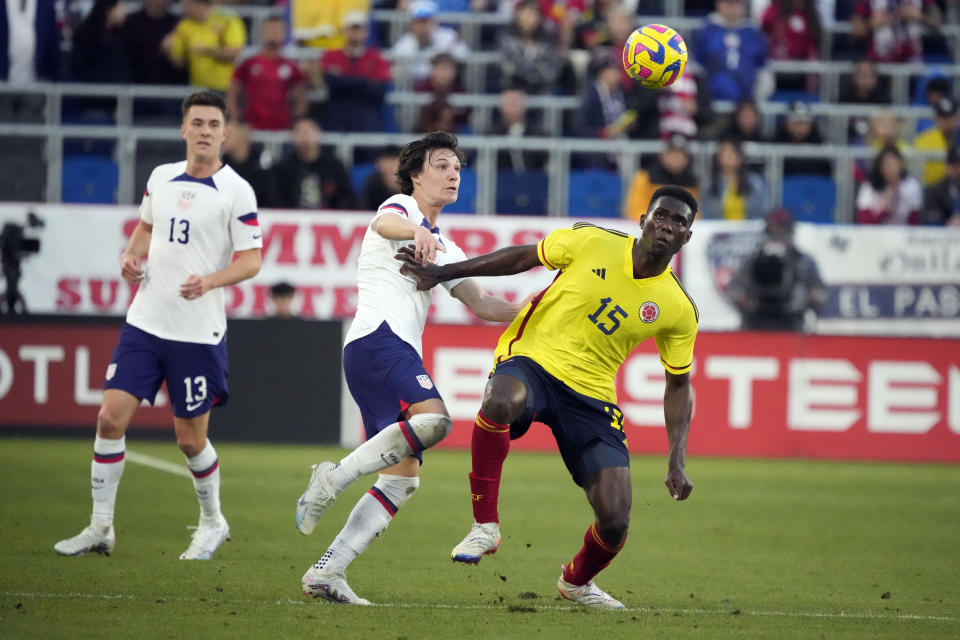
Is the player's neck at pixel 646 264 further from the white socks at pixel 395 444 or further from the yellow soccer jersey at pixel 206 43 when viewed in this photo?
the yellow soccer jersey at pixel 206 43

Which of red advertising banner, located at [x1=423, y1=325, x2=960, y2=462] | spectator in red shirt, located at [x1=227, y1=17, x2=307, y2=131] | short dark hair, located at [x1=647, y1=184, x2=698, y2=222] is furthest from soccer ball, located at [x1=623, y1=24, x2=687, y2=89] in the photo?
spectator in red shirt, located at [x1=227, y1=17, x2=307, y2=131]

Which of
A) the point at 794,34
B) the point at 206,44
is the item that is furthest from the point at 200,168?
the point at 794,34

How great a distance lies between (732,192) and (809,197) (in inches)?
53.8

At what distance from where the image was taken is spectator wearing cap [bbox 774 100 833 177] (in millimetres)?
17484

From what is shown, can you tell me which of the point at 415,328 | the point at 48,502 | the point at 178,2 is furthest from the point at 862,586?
the point at 178,2

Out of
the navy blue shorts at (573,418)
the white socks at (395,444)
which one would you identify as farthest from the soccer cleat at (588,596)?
the white socks at (395,444)

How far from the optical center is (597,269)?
23.6ft

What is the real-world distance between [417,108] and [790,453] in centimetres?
655

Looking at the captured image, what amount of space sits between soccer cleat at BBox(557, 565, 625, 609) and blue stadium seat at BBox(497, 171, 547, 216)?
32.3 feet

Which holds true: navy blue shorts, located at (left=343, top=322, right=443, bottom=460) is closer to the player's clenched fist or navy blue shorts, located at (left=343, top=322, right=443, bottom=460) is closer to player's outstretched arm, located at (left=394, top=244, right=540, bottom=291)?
player's outstretched arm, located at (left=394, top=244, right=540, bottom=291)

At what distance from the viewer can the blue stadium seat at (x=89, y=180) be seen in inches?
661

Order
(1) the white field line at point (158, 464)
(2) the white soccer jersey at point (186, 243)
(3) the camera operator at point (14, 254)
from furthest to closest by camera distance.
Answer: (3) the camera operator at point (14, 254) → (1) the white field line at point (158, 464) → (2) the white soccer jersey at point (186, 243)

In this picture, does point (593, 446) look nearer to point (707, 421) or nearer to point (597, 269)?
point (597, 269)

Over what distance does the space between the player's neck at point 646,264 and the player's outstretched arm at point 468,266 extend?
516 millimetres
